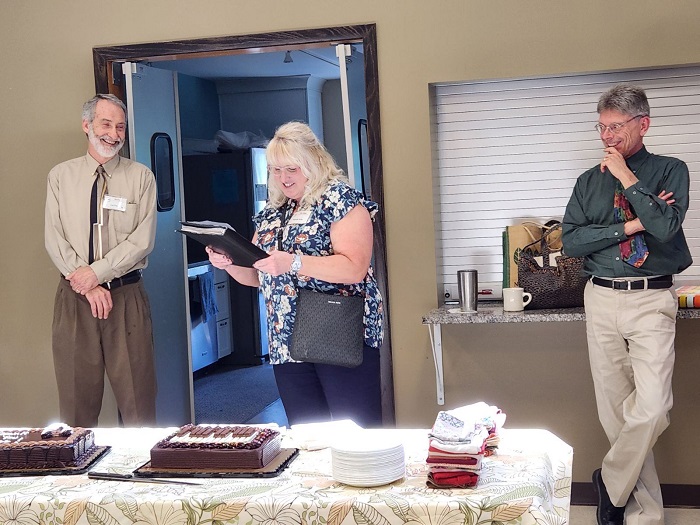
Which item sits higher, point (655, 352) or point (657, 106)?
point (657, 106)

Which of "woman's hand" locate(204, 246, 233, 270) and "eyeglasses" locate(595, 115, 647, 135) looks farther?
"eyeglasses" locate(595, 115, 647, 135)

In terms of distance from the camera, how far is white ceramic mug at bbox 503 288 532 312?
3.85m

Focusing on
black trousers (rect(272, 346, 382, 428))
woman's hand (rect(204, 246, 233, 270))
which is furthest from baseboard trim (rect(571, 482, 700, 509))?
woman's hand (rect(204, 246, 233, 270))

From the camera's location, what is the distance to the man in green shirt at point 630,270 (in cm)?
342

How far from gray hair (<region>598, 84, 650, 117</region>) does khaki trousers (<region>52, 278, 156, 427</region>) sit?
2190 millimetres

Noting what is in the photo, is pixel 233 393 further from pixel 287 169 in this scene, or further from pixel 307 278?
pixel 287 169

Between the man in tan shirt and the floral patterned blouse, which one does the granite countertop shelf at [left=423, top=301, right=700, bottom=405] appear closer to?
the floral patterned blouse

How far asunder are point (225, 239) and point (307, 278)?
440mm

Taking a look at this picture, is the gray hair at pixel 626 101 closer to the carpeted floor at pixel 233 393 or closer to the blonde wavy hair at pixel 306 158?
the blonde wavy hair at pixel 306 158

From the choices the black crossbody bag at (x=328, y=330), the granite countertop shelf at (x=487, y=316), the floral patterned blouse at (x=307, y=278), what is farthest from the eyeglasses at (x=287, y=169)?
the granite countertop shelf at (x=487, y=316)

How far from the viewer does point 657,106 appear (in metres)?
4.08

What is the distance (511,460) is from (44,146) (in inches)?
127

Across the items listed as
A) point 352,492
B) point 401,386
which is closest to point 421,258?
point 401,386

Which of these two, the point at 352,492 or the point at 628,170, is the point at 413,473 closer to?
the point at 352,492
